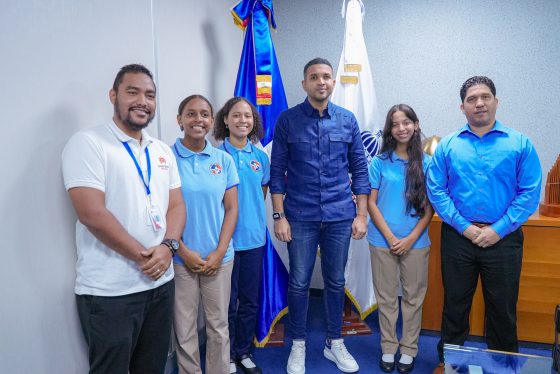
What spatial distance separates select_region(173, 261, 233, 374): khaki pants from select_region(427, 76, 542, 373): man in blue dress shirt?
121cm

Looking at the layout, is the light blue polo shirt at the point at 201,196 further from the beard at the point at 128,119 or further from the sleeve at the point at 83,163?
the sleeve at the point at 83,163

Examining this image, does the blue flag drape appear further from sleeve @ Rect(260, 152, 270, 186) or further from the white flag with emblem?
the white flag with emblem

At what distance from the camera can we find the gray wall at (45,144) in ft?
4.32

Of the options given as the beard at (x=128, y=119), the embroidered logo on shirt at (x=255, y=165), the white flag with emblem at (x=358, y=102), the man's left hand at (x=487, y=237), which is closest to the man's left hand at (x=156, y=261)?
the beard at (x=128, y=119)

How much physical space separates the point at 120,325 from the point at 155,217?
422 mm

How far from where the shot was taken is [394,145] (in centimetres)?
238

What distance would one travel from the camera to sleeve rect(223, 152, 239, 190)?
6.75 ft

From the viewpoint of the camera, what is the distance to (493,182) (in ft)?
6.55

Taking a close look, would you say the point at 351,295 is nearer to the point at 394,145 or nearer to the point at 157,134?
the point at 394,145

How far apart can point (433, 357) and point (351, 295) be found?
28.2 inches

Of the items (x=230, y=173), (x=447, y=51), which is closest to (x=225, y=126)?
(x=230, y=173)

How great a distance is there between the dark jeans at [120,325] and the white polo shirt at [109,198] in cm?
4

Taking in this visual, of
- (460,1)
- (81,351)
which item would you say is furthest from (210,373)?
(460,1)

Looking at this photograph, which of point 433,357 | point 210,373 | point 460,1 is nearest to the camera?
point 210,373
